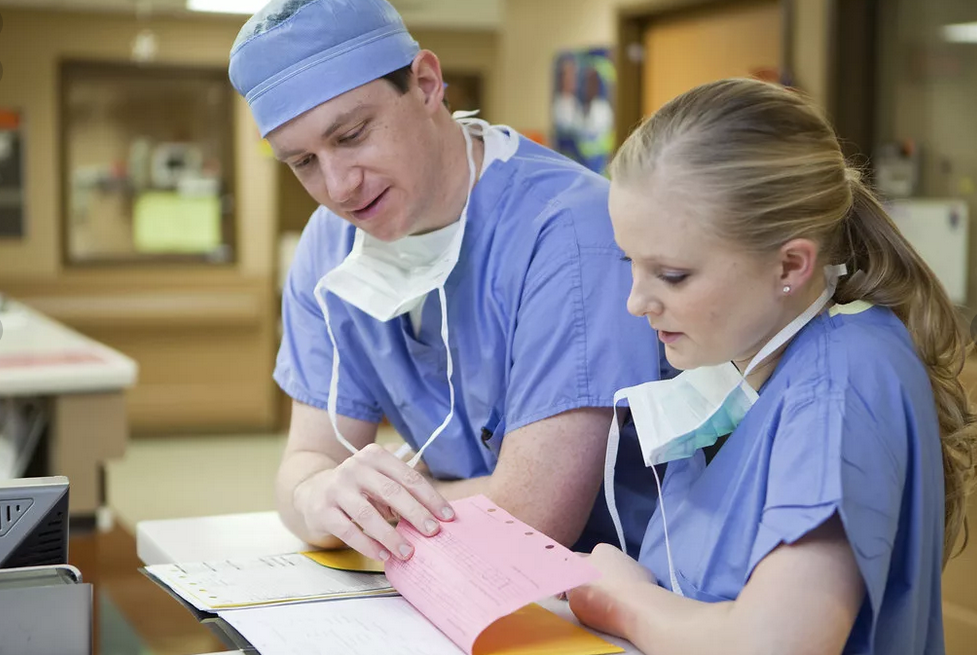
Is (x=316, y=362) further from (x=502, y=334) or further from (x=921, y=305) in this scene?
(x=921, y=305)

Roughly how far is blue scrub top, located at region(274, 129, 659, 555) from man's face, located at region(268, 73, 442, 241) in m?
0.10

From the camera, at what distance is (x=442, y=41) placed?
670cm

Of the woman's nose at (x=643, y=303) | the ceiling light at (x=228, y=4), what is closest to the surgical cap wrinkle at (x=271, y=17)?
the woman's nose at (x=643, y=303)

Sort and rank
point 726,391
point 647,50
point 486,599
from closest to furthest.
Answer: point 486,599
point 726,391
point 647,50

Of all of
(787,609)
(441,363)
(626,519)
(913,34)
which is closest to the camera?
(787,609)

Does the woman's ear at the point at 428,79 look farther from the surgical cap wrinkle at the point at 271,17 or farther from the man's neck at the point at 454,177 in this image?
the surgical cap wrinkle at the point at 271,17

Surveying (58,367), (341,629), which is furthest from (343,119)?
(58,367)

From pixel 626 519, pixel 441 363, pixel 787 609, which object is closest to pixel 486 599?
pixel 787 609

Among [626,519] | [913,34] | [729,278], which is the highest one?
[913,34]

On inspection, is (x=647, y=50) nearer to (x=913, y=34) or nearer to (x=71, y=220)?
(x=913, y=34)

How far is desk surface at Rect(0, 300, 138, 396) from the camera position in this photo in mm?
3201

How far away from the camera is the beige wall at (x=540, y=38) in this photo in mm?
5352

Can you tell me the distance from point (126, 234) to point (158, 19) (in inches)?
48.1

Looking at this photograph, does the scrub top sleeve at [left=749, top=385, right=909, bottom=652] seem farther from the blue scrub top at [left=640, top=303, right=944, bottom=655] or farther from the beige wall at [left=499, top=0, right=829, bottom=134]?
the beige wall at [left=499, top=0, right=829, bottom=134]
